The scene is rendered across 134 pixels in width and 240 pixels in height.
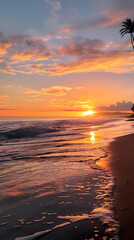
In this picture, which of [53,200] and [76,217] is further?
[53,200]

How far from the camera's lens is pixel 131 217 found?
134 inches

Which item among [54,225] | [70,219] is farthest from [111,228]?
[54,225]

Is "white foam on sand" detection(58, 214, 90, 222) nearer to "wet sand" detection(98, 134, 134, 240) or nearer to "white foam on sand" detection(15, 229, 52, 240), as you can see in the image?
"white foam on sand" detection(15, 229, 52, 240)

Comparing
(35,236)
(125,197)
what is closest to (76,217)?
(35,236)

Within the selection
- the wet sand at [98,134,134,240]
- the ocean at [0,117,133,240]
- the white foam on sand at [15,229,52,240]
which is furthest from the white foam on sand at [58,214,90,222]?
the wet sand at [98,134,134,240]

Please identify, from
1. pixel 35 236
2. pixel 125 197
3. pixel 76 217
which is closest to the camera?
pixel 35 236

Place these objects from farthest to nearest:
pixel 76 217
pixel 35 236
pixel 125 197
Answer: pixel 125 197 → pixel 76 217 → pixel 35 236

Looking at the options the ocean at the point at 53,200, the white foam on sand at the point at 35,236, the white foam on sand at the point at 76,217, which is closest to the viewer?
the white foam on sand at the point at 35,236

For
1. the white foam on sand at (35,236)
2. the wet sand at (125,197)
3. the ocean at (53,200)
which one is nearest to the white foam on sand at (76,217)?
the ocean at (53,200)

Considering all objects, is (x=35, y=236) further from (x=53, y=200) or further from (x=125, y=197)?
(x=125, y=197)

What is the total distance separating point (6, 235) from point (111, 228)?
1.86 m

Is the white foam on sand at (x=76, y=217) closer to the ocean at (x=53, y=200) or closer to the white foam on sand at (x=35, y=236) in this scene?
the ocean at (x=53, y=200)

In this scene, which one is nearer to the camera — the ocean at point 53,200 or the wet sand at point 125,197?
the wet sand at point 125,197

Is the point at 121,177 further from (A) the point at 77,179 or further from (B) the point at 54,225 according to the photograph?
(B) the point at 54,225
